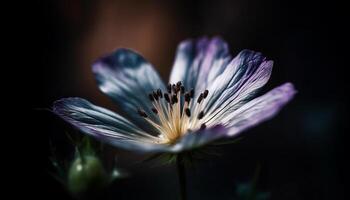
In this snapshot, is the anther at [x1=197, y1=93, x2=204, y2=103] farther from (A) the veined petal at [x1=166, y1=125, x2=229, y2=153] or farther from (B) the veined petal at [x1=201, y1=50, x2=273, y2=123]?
(A) the veined petal at [x1=166, y1=125, x2=229, y2=153]

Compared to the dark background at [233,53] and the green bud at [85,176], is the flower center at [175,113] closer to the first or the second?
the green bud at [85,176]

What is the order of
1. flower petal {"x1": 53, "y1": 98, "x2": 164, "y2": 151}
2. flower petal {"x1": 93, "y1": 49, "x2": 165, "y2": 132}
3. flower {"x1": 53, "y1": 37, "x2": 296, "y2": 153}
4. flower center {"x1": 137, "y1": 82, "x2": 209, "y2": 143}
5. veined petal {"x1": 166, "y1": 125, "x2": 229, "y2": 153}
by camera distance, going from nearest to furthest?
veined petal {"x1": 166, "y1": 125, "x2": 229, "y2": 153}, flower {"x1": 53, "y1": 37, "x2": 296, "y2": 153}, flower petal {"x1": 53, "y1": 98, "x2": 164, "y2": 151}, flower center {"x1": 137, "y1": 82, "x2": 209, "y2": 143}, flower petal {"x1": 93, "y1": 49, "x2": 165, "y2": 132}

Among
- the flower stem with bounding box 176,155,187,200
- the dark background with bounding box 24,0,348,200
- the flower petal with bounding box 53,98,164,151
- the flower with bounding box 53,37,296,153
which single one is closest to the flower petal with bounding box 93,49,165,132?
the flower with bounding box 53,37,296,153

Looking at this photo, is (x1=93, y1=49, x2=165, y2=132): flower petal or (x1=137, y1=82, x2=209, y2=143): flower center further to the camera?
(x1=93, y1=49, x2=165, y2=132): flower petal

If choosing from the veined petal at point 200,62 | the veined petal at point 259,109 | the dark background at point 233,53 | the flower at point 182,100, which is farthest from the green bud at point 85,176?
the dark background at point 233,53

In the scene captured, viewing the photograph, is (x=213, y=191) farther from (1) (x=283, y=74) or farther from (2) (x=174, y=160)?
(2) (x=174, y=160)

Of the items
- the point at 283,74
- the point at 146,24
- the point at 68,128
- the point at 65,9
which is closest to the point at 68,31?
the point at 65,9

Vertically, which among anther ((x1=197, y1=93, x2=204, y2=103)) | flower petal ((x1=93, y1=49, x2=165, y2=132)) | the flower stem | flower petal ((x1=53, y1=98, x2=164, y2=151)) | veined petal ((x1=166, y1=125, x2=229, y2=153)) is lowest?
the flower stem
